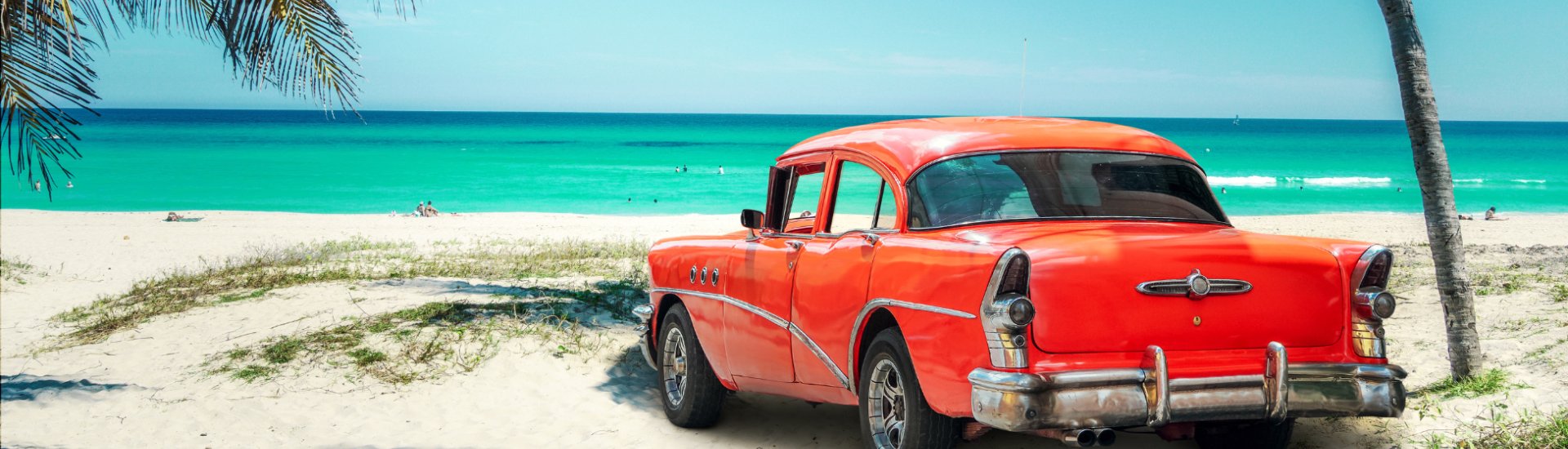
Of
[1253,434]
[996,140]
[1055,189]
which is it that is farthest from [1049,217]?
[1253,434]

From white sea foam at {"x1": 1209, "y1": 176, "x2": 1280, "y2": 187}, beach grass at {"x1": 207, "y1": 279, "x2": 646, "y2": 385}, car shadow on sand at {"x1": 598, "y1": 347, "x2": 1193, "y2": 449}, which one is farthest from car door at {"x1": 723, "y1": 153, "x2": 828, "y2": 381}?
white sea foam at {"x1": 1209, "y1": 176, "x2": 1280, "y2": 187}

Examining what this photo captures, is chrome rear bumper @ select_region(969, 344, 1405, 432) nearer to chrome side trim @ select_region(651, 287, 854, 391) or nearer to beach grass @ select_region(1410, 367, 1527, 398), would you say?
chrome side trim @ select_region(651, 287, 854, 391)

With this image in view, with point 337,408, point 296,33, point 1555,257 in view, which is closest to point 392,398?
point 337,408

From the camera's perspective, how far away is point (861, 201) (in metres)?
5.95

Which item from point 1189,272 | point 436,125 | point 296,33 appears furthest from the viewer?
point 436,125

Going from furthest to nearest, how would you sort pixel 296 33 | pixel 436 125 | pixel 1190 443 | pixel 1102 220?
pixel 436 125, pixel 296 33, pixel 1190 443, pixel 1102 220

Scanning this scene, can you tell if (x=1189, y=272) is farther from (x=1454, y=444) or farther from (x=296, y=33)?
(x=296, y=33)

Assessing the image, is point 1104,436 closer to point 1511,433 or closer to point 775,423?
point 1511,433

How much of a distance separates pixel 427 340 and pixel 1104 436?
6.28 meters

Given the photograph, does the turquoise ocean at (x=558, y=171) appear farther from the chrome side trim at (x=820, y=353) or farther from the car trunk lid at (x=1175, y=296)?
the car trunk lid at (x=1175, y=296)

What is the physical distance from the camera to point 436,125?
128 m

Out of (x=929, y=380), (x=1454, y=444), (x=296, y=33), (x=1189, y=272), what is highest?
(x=296, y=33)

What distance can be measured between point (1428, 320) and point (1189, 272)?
6305 millimetres

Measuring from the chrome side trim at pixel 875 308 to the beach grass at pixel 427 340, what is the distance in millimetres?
4163
